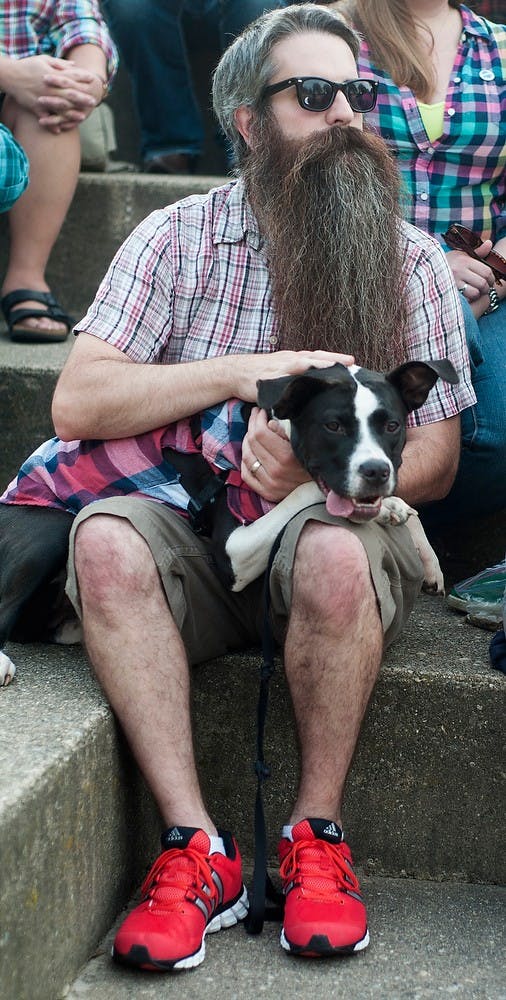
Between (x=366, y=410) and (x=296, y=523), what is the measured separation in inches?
10.0

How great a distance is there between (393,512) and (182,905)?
0.85 metres

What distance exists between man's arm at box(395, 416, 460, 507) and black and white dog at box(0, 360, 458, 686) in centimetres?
9

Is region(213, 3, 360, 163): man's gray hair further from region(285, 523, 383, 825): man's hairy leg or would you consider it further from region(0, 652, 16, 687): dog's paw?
region(0, 652, 16, 687): dog's paw

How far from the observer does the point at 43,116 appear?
368cm

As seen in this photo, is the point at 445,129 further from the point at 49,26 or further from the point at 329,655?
the point at 329,655

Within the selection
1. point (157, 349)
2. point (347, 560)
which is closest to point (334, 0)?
point (157, 349)

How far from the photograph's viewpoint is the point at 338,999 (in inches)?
76.3

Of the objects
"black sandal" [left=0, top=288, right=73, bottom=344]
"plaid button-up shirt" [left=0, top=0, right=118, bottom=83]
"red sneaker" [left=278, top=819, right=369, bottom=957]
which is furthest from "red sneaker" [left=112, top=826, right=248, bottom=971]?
"plaid button-up shirt" [left=0, top=0, right=118, bottom=83]

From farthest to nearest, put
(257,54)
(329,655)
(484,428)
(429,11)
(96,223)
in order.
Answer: (96,223)
(429,11)
(484,428)
(257,54)
(329,655)

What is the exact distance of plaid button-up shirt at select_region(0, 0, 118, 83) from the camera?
148 inches

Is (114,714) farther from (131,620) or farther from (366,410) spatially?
(366,410)

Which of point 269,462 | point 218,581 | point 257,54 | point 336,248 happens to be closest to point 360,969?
point 218,581

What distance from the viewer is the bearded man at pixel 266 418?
6.91 ft

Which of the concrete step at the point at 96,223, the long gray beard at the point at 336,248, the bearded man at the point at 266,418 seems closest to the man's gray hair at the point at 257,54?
the bearded man at the point at 266,418
